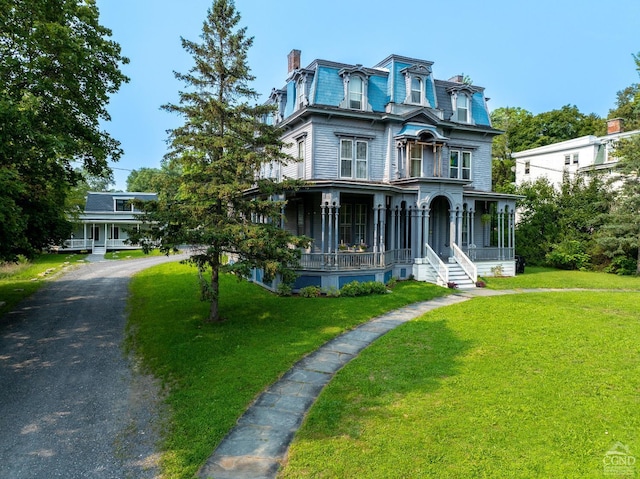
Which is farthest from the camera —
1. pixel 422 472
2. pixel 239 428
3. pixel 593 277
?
pixel 593 277

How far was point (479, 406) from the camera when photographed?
7.02 metres

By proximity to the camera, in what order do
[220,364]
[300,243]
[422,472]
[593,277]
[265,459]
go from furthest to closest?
1. [593,277]
2. [300,243]
3. [220,364]
4. [265,459]
5. [422,472]

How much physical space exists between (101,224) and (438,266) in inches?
1491

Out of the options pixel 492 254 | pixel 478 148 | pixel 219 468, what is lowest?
pixel 219 468

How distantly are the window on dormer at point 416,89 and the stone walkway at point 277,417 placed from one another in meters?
15.3

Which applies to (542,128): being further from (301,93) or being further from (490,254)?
(301,93)

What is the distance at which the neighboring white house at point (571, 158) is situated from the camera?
32594mm

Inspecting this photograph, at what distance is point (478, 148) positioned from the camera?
24844 mm

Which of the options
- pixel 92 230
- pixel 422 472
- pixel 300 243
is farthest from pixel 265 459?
pixel 92 230

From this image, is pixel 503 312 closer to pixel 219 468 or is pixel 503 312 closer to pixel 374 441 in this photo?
pixel 374 441

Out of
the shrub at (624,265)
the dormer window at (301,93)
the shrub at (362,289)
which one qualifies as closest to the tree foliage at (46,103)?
the dormer window at (301,93)

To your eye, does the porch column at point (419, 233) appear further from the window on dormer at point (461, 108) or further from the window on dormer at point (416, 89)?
the window on dormer at point (461, 108)

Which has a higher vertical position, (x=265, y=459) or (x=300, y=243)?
(x=300, y=243)

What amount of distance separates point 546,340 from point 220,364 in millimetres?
8600
